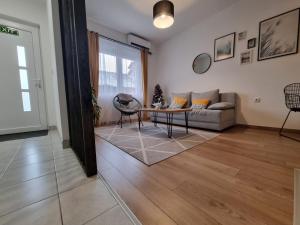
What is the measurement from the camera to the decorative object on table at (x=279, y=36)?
7.37 ft

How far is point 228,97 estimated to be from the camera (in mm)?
2979

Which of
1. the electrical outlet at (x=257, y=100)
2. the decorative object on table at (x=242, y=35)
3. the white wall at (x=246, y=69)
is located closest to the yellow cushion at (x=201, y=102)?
the white wall at (x=246, y=69)

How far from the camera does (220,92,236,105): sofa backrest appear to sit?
2920mm

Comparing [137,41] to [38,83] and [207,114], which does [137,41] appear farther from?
[207,114]

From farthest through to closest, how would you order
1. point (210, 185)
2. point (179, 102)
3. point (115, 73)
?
1. point (115, 73)
2. point (179, 102)
3. point (210, 185)

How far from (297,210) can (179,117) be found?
2416mm

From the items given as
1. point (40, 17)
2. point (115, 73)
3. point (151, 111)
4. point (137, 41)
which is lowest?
point (151, 111)

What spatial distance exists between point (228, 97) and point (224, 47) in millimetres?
1182

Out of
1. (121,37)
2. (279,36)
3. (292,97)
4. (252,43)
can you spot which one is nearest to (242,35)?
(252,43)

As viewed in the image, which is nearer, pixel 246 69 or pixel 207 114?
pixel 207 114

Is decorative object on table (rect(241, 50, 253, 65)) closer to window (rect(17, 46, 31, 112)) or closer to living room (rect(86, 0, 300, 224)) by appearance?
living room (rect(86, 0, 300, 224))

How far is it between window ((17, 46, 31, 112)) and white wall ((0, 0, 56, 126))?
289mm

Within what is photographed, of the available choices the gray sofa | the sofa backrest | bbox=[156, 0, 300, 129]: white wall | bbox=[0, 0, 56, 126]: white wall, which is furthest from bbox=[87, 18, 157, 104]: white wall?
the sofa backrest

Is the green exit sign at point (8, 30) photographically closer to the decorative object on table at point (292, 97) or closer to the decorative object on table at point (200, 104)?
the decorative object on table at point (200, 104)
